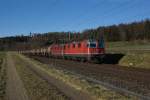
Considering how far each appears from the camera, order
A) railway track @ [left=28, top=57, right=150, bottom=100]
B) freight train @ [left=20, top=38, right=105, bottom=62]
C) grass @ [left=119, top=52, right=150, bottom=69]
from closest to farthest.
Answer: railway track @ [left=28, top=57, right=150, bottom=100], grass @ [left=119, top=52, right=150, bottom=69], freight train @ [left=20, top=38, right=105, bottom=62]

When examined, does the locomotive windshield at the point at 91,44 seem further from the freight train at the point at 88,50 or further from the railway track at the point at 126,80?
the railway track at the point at 126,80

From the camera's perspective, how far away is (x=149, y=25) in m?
123

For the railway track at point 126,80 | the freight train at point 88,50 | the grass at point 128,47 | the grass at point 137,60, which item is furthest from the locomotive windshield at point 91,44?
the railway track at point 126,80

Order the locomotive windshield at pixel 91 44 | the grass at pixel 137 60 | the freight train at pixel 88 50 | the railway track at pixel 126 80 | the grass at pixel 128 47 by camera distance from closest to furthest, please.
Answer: the railway track at pixel 126 80 < the grass at pixel 137 60 < the freight train at pixel 88 50 < the locomotive windshield at pixel 91 44 < the grass at pixel 128 47

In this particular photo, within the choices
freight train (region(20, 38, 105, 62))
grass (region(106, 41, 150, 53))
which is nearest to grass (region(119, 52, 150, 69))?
freight train (region(20, 38, 105, 62))

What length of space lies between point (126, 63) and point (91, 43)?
7642mm

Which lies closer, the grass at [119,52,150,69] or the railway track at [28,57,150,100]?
the railway track at [28,57,150,100]

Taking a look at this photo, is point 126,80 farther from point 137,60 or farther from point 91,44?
point 91,44

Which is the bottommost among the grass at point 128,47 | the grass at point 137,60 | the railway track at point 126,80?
the railway track at point 126,80

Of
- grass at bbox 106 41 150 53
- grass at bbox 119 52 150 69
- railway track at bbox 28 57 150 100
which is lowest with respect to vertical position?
railway track at bbox 28 57 150 100

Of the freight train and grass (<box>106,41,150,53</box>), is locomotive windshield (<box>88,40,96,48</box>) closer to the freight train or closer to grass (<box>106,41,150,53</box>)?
the freight train

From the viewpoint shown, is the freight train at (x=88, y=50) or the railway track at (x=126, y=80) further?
the freight train at (x=88, y=50)

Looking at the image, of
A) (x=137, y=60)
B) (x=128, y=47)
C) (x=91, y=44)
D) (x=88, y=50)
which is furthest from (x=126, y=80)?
(x=128, y=47)

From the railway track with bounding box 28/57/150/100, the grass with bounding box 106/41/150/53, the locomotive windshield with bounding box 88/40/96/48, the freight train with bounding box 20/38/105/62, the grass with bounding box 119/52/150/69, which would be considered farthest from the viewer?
the grass with bounding box 106/41/150/53
